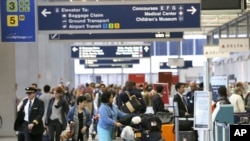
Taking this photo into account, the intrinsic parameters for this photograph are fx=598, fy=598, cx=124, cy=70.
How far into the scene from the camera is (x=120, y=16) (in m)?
15.2

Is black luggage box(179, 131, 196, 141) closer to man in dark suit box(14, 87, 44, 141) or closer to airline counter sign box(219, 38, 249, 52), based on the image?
man in dark suit box(14, 87, 44, 141)

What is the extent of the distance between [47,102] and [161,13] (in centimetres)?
369

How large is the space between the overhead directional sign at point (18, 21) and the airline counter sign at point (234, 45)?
41.4ft

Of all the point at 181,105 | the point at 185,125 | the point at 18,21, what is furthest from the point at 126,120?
the point at 18,21

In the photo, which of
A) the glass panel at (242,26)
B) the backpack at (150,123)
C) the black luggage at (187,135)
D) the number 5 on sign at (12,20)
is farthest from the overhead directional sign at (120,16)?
the glass panel at (242,26)

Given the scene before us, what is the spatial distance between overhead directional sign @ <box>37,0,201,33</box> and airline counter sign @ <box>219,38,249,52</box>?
10.9 metres

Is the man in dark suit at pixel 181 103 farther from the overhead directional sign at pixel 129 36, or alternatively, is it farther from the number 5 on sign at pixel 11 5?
the overhead directional sign at pixel 129 36

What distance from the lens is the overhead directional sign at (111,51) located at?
31.4 meters

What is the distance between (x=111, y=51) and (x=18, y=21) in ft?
55.0

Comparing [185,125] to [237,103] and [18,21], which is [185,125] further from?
[18,21]

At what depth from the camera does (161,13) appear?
1532 centimetres

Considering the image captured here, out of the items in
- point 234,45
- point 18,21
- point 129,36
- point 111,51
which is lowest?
point 111,51

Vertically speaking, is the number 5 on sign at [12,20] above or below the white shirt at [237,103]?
above

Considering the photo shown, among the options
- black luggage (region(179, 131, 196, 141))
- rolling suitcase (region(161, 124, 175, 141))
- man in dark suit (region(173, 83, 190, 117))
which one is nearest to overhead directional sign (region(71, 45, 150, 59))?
rolling suitcase (region(161, 124, 175, 141))
